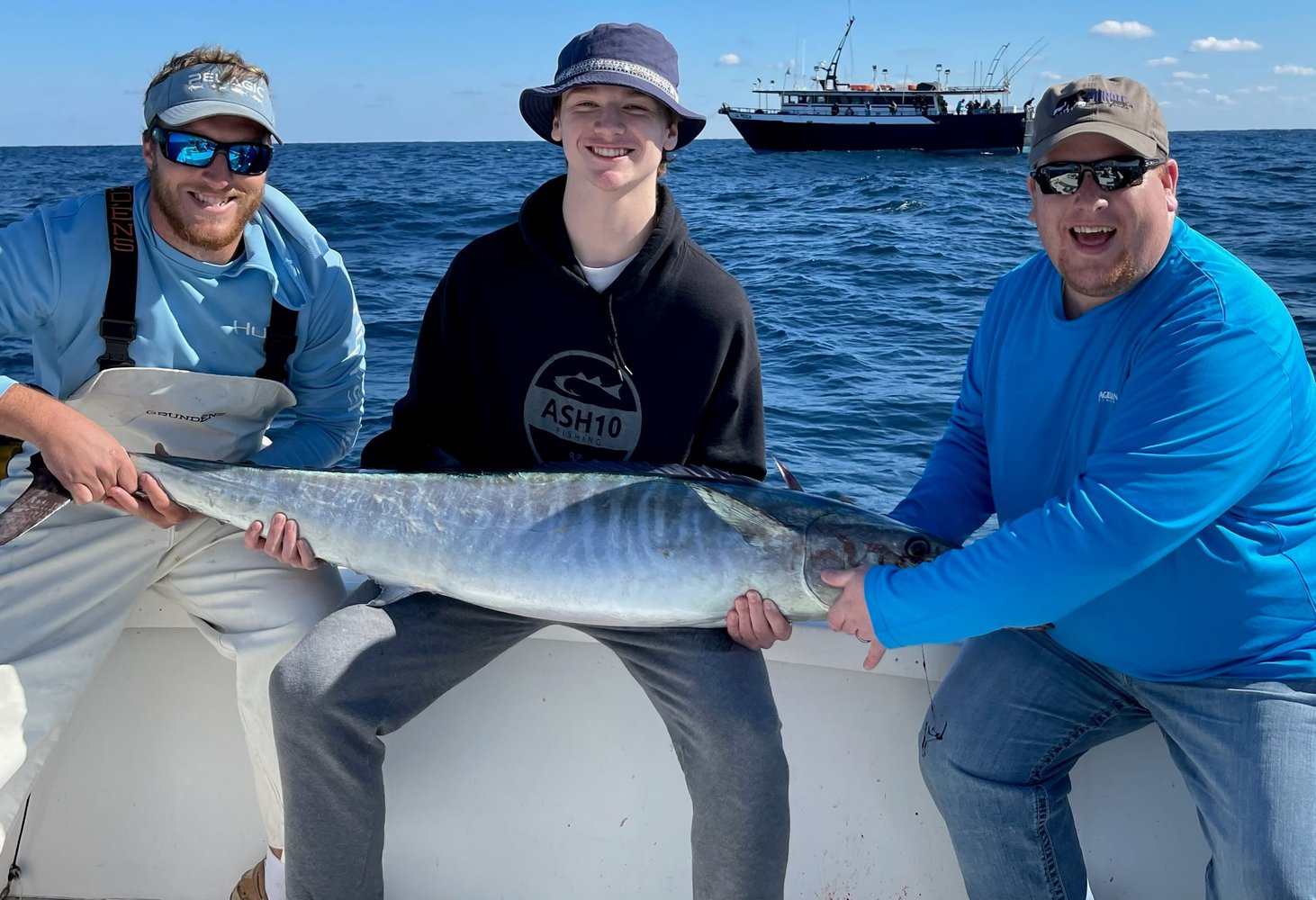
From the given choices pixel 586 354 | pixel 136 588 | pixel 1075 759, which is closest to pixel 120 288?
pixel 136 588

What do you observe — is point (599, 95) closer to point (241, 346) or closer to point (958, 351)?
point (241, 346)

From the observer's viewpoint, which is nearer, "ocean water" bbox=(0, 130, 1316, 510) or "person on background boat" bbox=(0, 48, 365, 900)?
"person on background boat" bbox=(0, 48, 365, 900)

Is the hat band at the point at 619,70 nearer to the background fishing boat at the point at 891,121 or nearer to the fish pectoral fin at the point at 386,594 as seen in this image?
the fish pectoral fin at the point at 386,594

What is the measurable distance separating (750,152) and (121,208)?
229 ft

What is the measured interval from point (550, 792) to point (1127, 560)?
4.88ft

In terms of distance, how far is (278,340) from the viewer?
286cm

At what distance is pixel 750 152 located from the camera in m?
69.9

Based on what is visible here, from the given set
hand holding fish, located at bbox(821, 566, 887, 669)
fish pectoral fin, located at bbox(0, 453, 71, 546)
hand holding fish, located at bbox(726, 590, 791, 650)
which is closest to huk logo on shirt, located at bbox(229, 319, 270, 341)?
fish pectoral fin, located at bbox(0, 453, 71, 546)

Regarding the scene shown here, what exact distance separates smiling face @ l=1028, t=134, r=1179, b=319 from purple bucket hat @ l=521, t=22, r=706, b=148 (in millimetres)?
910

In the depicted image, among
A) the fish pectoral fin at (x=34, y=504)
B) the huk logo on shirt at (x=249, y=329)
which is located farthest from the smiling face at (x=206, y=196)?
the fish pectoral fin at (x=34, y=504)

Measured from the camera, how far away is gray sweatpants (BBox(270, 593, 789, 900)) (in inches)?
85.7

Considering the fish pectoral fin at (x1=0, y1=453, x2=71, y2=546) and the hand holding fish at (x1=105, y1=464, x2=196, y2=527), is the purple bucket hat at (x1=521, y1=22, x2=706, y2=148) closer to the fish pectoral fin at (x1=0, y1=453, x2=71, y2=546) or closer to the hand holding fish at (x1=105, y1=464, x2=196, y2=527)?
the hand holding fish at (x1=105, y1=464, x2=196, y2=527)

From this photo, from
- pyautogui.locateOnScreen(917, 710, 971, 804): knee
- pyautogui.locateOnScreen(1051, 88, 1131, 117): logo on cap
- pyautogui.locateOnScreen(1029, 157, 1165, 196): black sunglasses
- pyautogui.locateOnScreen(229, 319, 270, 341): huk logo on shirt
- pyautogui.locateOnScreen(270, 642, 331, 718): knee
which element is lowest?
pyautogui.locateOnScreen(917, 710, 971, 804): knee

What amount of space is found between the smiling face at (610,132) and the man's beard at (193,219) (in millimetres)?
850
